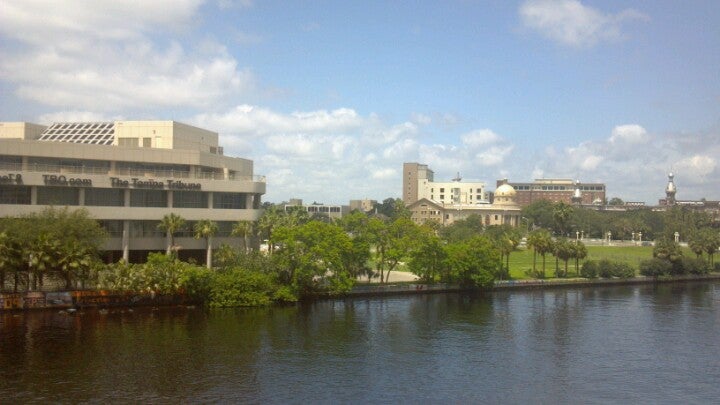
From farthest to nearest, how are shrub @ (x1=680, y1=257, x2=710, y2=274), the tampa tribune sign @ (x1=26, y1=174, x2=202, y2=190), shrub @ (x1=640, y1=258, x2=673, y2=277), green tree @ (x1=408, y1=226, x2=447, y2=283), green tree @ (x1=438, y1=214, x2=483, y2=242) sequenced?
green tree @ (x1=438, y1=214, x2=483, y2=242), shrub @ (x1=680, y1=257, x2=710, y2=274), shrub @ (x1=640, y1=258, x2=673, y2=277), green tree @ (x1=408, y1=226, x2=447, y2=283), the tampa tribune sign @ (x1=26, y1=174, x2=202, y2=190)

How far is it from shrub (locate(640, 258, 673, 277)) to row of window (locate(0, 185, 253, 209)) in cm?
6926

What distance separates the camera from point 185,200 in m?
89.6

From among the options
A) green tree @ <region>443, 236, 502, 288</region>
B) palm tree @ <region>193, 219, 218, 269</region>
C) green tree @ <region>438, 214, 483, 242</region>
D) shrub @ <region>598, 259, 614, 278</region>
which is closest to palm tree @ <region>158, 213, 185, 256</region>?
palm tree @ <region>193, 219, 218, 269</region>

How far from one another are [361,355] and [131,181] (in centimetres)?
4303

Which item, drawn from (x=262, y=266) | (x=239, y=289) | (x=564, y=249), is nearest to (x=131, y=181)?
(x=262, y=266)

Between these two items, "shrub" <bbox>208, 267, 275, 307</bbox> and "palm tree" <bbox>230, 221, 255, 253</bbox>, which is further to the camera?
"palm tree" <bbox>230, 221, 255, 253</bbox>

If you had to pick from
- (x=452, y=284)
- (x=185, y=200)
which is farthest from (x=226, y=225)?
(x=452, y=284)

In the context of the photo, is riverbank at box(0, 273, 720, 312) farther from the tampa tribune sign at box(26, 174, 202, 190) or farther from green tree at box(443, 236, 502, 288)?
the tampa tribune sign at box(26, 174, 202, 190)

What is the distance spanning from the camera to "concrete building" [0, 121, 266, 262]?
265 ft

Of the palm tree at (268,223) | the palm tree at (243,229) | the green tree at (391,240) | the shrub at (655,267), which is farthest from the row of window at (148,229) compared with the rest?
the shrub at (655,267)

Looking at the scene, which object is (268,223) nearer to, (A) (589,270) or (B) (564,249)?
(B) (564,249)

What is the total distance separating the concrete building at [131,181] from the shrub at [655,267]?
6679 cm

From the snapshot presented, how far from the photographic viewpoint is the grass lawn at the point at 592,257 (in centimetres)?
11675

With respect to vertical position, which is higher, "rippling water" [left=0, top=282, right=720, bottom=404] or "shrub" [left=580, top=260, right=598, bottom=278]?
"shrub" [left=580, top=260, right=598, bottom=278]
